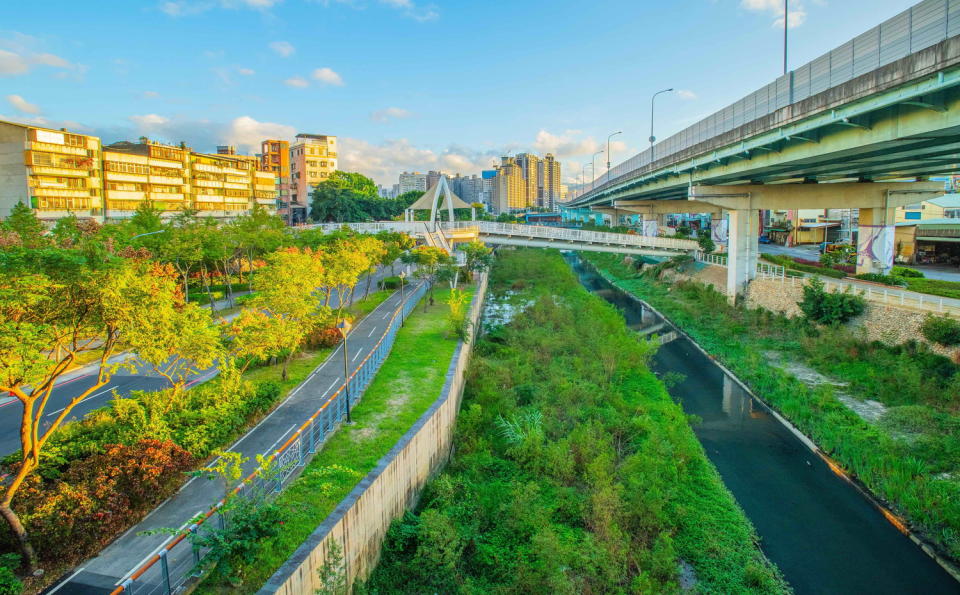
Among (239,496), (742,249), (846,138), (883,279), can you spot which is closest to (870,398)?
(846,138)

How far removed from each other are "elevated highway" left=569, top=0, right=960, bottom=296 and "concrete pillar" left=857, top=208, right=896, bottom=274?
0.20ft

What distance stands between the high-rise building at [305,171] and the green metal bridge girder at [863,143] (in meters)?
71.8

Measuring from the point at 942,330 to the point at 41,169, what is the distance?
214 ft

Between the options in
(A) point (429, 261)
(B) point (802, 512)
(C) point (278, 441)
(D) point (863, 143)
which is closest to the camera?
(C) point (278, 441)

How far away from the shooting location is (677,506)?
46.5ft

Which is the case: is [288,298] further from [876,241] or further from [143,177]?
[143,177]

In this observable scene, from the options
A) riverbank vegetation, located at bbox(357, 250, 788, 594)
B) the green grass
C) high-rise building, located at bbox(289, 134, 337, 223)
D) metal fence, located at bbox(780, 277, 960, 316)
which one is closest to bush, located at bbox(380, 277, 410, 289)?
the green grass

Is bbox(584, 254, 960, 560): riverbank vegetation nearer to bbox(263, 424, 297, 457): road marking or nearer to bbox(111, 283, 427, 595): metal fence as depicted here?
bbox(111, 283, 427, 595): metal fence

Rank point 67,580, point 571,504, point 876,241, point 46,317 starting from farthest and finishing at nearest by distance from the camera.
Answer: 1. point 876,241
2. point 571,504
3. point 46,317
4. point 67,580

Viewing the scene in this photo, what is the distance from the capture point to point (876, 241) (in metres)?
33.2

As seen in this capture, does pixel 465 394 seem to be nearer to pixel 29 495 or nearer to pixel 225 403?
pixel 225 403

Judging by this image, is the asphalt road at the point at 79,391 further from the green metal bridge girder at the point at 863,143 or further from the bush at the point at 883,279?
the bush at the point at 883,279

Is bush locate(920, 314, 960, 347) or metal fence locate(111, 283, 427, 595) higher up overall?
bush locate(920, 314, 960, 347)

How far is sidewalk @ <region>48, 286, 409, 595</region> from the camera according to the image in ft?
29.6
